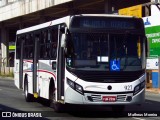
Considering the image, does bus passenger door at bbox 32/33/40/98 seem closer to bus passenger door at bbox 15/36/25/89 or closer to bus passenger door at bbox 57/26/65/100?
bus passenger door at bbox 15/36/25/89

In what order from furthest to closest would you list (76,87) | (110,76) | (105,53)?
(105,53), (110,76), (76,87)

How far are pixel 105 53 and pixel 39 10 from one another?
3661 cm

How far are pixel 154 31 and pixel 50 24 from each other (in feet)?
58.5

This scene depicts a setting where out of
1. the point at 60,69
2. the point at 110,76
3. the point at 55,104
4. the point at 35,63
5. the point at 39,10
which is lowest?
the point at 55,104

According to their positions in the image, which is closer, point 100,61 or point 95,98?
point 95,98

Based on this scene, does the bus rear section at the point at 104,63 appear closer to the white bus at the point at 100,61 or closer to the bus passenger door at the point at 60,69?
the white bus at the point at 100,61

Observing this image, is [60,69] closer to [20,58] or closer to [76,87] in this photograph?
[76,87]

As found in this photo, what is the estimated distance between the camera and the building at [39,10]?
144 ft

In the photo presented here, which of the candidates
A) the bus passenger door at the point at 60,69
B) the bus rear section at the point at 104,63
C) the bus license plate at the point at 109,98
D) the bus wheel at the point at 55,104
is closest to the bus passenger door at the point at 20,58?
the bus wheel at the point at 55,104

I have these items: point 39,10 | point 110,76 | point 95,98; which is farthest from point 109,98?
point 39,10

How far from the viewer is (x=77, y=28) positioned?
1404 centimetres

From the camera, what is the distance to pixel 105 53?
45.8 feet

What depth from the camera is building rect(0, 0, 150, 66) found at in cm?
4377

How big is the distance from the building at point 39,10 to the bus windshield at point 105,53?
1030 inches
